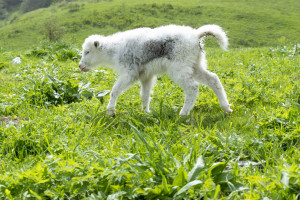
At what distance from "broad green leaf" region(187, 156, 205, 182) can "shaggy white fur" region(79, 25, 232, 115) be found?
7.74 ft

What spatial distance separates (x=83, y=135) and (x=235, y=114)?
2.43 m

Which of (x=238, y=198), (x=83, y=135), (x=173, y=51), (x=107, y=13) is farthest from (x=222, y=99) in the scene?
(x=107, y=13)

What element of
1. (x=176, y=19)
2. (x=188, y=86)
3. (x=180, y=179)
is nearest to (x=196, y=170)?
(x=180, y=179)

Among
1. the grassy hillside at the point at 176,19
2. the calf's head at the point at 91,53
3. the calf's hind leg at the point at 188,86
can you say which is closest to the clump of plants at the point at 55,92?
the calf's head at the point at 91,53

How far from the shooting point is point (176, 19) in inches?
1622

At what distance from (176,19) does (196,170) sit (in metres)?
40.2

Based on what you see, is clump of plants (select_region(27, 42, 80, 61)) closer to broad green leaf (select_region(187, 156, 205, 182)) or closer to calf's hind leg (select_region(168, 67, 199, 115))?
calf's hind leg (select_region(168, 67, 199, 115))

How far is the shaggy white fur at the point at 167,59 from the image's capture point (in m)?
5.12

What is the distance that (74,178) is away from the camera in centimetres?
262

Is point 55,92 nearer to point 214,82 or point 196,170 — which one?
point 214,82

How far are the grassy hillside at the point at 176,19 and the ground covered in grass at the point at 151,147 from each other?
28.7 meters

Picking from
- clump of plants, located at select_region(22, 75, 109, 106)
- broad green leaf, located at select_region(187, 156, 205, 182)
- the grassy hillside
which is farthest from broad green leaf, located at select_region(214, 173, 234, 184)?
the grassy hillside

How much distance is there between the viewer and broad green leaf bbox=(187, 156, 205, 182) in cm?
262

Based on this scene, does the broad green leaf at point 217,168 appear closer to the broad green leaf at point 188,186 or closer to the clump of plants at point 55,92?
the broad green leaf at point 188,186
